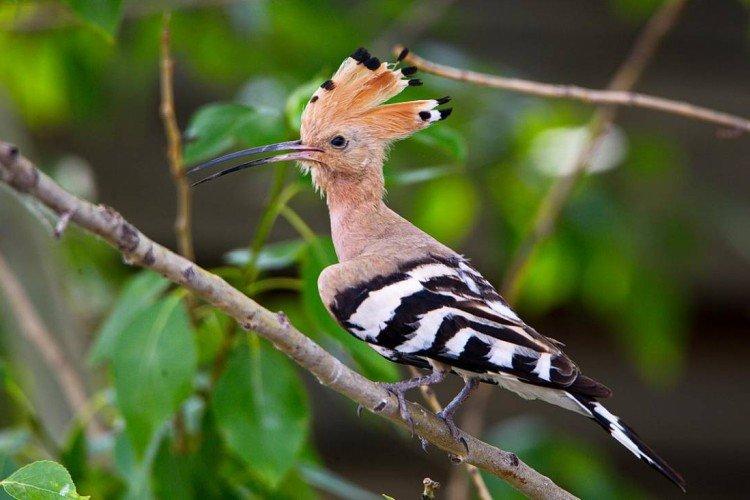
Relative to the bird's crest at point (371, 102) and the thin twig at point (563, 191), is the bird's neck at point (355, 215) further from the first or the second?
the thin twig at point (563, 191)

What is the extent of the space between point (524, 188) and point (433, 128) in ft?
3.66

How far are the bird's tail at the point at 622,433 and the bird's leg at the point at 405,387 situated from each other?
160 mm

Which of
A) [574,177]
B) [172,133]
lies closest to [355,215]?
[172,133]

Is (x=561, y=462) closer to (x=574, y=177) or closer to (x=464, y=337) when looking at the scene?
(x=574, y=177)

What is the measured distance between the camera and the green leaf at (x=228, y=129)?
1459 mm

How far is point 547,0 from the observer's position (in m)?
3.18

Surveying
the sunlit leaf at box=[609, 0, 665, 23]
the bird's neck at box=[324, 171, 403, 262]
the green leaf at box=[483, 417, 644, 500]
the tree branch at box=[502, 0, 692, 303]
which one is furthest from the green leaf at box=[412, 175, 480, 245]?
the bird's neck at box=[324, 171, 403, 262]

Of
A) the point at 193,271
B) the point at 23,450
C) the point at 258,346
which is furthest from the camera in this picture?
the point at 23,450

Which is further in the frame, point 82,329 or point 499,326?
point 82,329

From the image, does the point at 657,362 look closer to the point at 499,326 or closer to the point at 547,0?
the point at 547,0

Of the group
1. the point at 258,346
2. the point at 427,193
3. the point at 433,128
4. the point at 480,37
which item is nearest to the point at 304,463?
the point at 258,346

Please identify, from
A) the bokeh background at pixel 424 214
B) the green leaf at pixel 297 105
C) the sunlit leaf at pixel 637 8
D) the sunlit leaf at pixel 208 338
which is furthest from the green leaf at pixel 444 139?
the sunlit leaf at pixel 637 8

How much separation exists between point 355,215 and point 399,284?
0.40ft

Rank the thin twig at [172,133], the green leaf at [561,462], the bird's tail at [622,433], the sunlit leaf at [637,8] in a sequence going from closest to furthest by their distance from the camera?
the bird's tail at [622,433], the thin twig at [172,133], the green leaf at [561,462], the sunlit leaf at [637,8]
